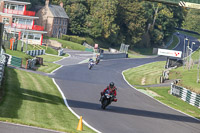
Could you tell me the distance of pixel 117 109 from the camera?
2514 cm

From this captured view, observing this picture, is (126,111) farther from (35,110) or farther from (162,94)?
(162,94)

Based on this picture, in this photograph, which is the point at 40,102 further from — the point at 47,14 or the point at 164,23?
the point at 164,23

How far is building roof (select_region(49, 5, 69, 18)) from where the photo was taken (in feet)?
361

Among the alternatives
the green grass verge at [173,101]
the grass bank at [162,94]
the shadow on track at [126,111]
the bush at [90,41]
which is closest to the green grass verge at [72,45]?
the bush at [90,41]

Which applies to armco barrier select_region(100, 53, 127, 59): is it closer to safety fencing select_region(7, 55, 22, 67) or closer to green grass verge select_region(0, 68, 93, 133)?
safety fencing select_region(7, 55, 22, 67)

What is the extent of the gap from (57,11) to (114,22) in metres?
19.3

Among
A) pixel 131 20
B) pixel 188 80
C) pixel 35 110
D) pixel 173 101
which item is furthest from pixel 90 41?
pixel 35 110

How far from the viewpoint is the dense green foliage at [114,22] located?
116 meters

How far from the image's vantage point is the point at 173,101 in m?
37.2

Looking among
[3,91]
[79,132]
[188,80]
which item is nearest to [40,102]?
[3,91]

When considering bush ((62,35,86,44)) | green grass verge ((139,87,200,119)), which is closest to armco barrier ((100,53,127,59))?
bush ((62,35,86,44))

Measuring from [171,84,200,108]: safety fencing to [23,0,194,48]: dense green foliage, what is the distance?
7496cm

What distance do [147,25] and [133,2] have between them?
18962 mm

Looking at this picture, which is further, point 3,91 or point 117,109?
point 117,109
